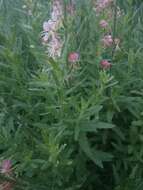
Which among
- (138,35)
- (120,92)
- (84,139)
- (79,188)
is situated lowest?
(79,188)

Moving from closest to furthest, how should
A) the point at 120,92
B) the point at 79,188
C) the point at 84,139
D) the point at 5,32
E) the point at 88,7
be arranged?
the point at 84,139 < the point at 120,92 < the point at 79,188 < the point at 88,7 < the point at 5,32

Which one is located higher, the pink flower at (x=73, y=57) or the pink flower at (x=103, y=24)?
the pink flower at (x=103, y=24)

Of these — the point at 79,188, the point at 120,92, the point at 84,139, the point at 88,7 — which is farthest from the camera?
the point at 88,7

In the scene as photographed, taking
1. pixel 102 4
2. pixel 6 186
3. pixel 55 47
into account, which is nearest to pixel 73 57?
pixel 55 47

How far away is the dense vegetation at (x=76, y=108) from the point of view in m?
2.08

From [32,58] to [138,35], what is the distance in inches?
26.5

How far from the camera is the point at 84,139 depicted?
2.08 meters

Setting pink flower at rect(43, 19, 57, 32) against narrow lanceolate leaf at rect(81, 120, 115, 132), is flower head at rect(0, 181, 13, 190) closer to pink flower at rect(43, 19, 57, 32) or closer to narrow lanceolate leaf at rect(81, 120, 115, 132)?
narrow lanceolate leaf at rect(81, 120, 115, 132)

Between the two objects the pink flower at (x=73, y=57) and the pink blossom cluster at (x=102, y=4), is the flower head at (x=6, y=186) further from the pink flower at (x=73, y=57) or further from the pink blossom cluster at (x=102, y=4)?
the pink blossom cluster at (x=102, y=4)

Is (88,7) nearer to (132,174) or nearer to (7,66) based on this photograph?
(7,66)

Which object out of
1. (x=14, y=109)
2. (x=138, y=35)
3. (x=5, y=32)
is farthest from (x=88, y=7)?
(x=14, y=109)

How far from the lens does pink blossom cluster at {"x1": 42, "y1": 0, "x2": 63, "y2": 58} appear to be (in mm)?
2182

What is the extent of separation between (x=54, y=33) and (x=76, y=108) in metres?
0.42

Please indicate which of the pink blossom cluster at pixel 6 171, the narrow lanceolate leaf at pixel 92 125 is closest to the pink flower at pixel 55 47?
the narrow lanceolate leaf at pixel 92 125
